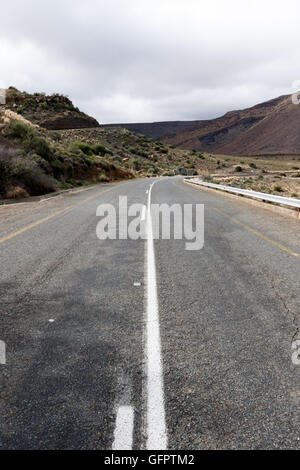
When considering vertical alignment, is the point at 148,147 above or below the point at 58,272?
above

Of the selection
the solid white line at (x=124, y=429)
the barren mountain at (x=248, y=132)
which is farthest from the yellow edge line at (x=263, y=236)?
the barren mountain at (x=248, y=132)

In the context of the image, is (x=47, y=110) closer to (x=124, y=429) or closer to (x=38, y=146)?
(x=38, y=146)

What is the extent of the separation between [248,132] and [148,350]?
169927 millimetres

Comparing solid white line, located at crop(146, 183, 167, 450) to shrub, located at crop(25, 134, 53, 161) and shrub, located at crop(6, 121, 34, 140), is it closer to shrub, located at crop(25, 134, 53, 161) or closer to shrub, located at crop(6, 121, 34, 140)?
shrub, located at crop(25, 134, 53, 161)

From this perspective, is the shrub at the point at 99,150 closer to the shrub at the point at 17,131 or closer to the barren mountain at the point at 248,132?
the shrub at the point at 17,131

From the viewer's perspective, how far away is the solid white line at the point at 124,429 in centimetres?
213

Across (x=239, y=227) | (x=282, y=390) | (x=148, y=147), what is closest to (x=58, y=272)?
(x=282, y=390)

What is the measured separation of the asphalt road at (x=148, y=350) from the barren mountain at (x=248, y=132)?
127315mm

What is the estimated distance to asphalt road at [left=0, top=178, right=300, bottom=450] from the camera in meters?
2.27

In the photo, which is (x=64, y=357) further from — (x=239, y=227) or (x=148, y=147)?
(x=148, y=147)

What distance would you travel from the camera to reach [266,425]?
229 cm

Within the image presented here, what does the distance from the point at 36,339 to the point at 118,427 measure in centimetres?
156

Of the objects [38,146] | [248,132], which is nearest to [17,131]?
[38,146]

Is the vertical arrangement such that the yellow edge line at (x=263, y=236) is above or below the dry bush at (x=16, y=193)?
below
